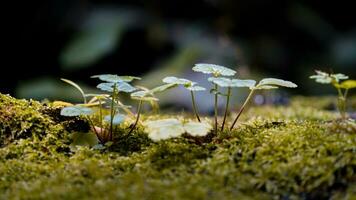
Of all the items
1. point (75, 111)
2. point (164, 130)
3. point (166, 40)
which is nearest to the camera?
point (164, 130)

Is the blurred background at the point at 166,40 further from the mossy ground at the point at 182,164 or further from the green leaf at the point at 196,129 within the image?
the green leaf at the point at 196,129

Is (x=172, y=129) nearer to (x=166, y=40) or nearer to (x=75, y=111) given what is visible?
(x=75, y=111)

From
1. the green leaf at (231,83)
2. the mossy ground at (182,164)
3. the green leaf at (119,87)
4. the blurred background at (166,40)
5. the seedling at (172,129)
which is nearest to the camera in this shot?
the mossy ground at (182,164)

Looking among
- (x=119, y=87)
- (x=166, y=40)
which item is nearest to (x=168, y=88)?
(x=119, y=87)

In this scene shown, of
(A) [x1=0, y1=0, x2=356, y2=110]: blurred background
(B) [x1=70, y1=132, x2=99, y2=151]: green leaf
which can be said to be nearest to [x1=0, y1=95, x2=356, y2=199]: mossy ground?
(B) [x1=70, y1=132, x2=99, y2=151]: green leaf

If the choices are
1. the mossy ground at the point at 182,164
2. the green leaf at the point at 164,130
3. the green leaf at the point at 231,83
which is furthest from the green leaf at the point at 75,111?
the green leaf at the point at 231,83

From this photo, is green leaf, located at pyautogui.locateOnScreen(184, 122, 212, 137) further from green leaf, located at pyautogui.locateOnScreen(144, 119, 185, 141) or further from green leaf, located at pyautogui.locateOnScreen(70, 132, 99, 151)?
green leaf, located at pyautogui.locateOnScreen(70, 132, 99, 151)
